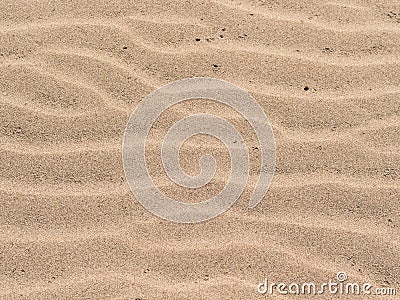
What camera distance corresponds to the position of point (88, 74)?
250 cm

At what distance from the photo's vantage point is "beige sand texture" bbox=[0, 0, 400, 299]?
7.25 ft

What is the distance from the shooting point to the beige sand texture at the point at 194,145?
221 cm

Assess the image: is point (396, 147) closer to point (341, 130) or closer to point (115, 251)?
point (341, 130)

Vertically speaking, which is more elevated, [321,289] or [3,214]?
[3,214]

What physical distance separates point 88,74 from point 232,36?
2.47 ft

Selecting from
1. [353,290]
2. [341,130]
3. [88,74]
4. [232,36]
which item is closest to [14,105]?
[88,74]

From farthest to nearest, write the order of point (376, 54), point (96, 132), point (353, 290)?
point (376, 54)
point (96, 132)
point (353, 290)

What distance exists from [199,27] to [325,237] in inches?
47.9

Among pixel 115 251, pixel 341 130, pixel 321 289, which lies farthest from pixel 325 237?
pixel 115 251

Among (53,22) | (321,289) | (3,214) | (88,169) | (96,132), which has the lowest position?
(321,289)

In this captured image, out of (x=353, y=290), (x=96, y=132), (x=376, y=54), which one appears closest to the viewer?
(x=353, y=290)

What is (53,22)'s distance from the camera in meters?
2.61

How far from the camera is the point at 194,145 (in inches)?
94.7

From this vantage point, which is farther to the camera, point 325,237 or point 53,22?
point 53,22
